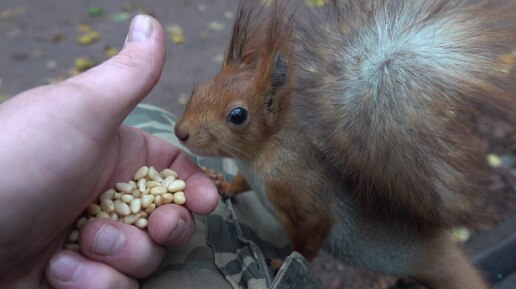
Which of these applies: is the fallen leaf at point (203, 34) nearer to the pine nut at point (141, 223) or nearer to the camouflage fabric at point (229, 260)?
the camouflage fabric at point (229, 260)

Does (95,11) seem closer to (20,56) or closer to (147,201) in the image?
(20,56)

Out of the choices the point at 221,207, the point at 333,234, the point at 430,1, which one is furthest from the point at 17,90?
the point at 430,1

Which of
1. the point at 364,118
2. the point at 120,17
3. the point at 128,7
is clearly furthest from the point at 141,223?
the point at 128,7

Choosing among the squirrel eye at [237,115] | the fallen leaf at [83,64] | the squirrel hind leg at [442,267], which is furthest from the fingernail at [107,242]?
the fallen leaf at [83,64]

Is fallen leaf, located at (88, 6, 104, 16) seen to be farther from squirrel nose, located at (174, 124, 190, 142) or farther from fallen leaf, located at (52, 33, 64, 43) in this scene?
squirrel nose, located at (174, 124, 190, 142)

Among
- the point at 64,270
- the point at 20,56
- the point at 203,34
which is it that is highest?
the point at 64,270

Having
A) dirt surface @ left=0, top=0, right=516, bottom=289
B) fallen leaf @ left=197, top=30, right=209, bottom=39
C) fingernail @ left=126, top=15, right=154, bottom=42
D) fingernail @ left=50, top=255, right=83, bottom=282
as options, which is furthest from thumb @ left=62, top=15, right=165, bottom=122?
fallen leaf @ left=197, top=30, right=209, bottom=39
